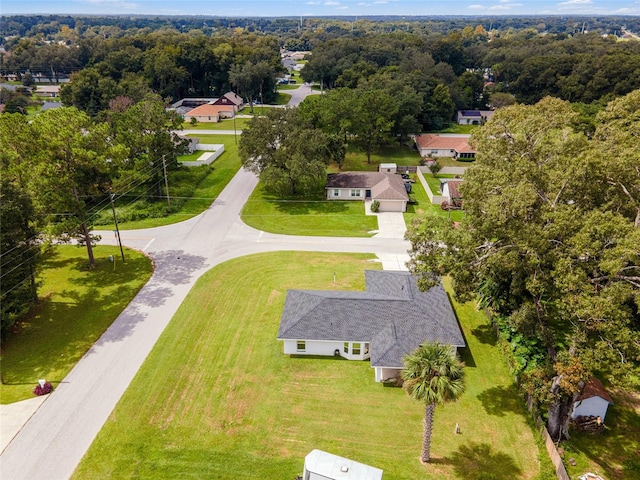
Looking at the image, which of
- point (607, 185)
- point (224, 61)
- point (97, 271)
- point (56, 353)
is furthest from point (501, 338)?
point (224, 61)

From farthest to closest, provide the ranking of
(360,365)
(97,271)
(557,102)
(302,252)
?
(557,102), (302,252), (97,271), (360,365)

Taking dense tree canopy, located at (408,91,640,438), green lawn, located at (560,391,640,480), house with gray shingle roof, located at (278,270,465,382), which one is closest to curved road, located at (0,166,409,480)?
house with gray shingle roof, located at (278,270,465,382)

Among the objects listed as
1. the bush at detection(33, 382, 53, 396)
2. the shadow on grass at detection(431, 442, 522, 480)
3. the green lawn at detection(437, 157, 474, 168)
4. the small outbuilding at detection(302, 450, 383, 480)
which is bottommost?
the shadow on grass at detection(431, 442, 522, 480)

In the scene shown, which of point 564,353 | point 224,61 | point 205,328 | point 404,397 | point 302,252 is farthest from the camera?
point 224,61

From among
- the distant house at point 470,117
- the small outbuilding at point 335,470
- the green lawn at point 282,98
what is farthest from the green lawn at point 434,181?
the green lawn at point 282,98

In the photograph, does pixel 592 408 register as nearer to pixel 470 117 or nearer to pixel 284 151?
pixel 284 151

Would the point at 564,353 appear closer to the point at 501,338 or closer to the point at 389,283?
the point at 501,338

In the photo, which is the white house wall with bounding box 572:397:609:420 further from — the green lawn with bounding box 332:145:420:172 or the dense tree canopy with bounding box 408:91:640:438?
the green lawn with bounding box 332:145:420:172
